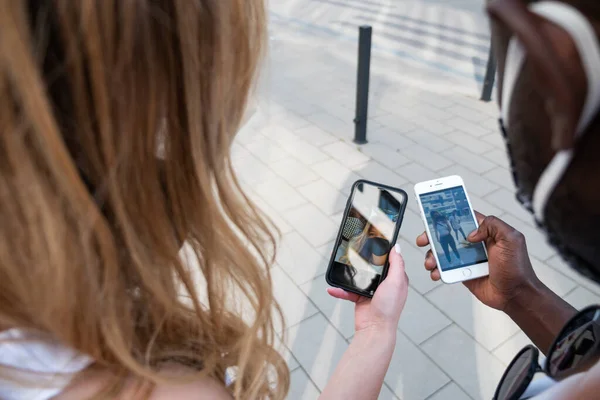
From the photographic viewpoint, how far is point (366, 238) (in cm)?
123

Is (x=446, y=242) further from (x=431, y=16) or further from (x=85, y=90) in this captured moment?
(x=431, y=16)

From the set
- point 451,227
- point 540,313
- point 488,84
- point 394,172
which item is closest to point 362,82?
point 394,172

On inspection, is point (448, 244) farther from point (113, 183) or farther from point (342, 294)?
point (113, 183)

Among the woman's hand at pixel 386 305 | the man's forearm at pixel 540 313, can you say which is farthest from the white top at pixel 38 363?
the man's forearm at pixel 540 313

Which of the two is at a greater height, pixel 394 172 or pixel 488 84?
pixel 488 84

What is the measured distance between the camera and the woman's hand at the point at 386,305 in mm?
978

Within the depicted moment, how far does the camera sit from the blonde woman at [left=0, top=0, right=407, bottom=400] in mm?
423

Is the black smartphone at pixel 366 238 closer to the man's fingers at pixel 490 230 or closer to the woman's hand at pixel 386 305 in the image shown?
the woman's hand at pixel 386 305

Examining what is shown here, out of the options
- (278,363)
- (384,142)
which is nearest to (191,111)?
(278,363)

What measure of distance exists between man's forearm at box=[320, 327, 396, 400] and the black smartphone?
5.6 inches

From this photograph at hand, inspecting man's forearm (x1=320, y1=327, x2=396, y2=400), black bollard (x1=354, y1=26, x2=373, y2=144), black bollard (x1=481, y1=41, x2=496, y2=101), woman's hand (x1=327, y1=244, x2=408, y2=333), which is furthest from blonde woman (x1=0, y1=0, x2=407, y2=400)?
black bollard (x1=481, y1=41, x2=496, y2=101)

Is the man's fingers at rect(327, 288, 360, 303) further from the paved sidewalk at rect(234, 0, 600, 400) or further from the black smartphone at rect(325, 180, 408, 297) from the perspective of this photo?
the paved sidewalk at rect(234, 0, 600, 400)

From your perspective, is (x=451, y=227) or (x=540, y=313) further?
(x=451, y=227)

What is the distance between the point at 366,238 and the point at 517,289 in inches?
15.5
